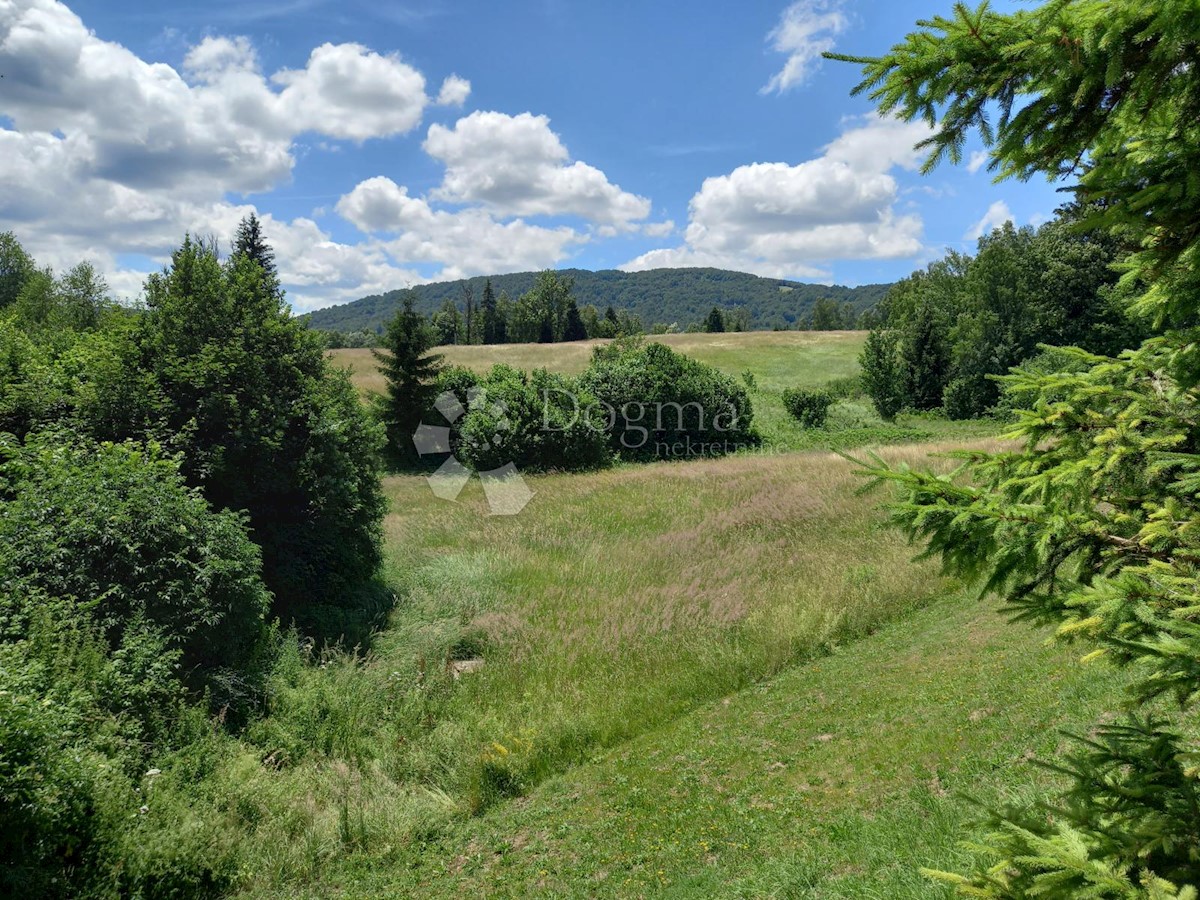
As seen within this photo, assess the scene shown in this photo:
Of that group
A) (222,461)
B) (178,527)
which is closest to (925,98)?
(178,527)

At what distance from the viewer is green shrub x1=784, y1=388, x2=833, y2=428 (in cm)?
3616

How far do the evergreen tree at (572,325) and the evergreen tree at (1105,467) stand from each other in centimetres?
9576

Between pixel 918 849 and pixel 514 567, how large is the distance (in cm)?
1009

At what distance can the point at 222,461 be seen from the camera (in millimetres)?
11164

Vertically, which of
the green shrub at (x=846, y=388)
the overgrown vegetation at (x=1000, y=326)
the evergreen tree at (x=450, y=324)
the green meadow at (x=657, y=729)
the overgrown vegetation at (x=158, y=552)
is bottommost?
the green meadow at (x=657, y=729)

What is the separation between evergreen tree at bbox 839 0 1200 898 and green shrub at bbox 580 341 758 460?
27.7 m

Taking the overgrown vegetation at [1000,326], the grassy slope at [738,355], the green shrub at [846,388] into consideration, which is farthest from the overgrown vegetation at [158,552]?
the green shrub at [846,388]

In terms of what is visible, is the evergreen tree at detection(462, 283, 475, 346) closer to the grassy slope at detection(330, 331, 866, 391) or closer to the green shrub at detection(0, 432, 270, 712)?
the grassy slope at detection(330, 331, 866, 391)

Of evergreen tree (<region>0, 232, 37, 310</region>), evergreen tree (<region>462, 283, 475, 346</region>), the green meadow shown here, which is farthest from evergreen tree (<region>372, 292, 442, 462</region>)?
evergreen tree (<region>462, 283, 475, 346</region>)

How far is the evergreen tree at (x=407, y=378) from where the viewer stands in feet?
100

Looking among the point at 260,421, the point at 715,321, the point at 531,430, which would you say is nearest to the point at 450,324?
the point at 715,321

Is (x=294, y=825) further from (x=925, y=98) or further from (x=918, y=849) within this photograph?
(x=925, y=98)

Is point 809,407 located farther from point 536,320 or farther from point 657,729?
point 536,320

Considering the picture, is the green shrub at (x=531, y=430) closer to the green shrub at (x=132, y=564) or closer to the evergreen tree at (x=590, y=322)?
the green shrub at (x=132, y=564)
